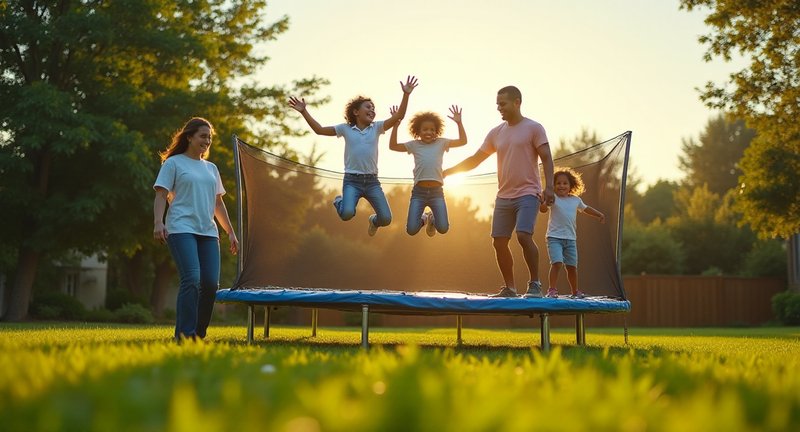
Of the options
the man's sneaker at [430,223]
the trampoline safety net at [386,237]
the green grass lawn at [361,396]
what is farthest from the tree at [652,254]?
the green grass lawn at [361,396]

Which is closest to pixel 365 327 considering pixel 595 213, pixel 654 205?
pixel 595 213

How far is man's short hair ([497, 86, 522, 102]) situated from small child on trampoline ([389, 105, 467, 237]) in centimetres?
62

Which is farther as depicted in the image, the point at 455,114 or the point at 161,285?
the point at 161,285

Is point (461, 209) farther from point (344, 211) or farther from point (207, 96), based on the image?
point (207, 96)

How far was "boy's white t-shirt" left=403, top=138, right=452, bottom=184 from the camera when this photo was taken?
625 cm

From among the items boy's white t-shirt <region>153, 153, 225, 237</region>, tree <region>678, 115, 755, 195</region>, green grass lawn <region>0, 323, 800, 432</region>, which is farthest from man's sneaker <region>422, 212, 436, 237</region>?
tree <region>678, 115, 755, 195</region>

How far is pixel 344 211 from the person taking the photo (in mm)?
6137

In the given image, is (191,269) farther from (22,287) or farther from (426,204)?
(22,287)

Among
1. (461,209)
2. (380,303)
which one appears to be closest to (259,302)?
(380,303)

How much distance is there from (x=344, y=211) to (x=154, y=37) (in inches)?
367

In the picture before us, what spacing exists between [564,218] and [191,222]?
10.3 ft

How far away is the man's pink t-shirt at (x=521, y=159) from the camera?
5.53 metres

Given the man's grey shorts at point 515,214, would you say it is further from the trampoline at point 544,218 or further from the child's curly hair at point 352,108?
the child's curly hair at point 352,108

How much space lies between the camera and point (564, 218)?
6621 millimetres
